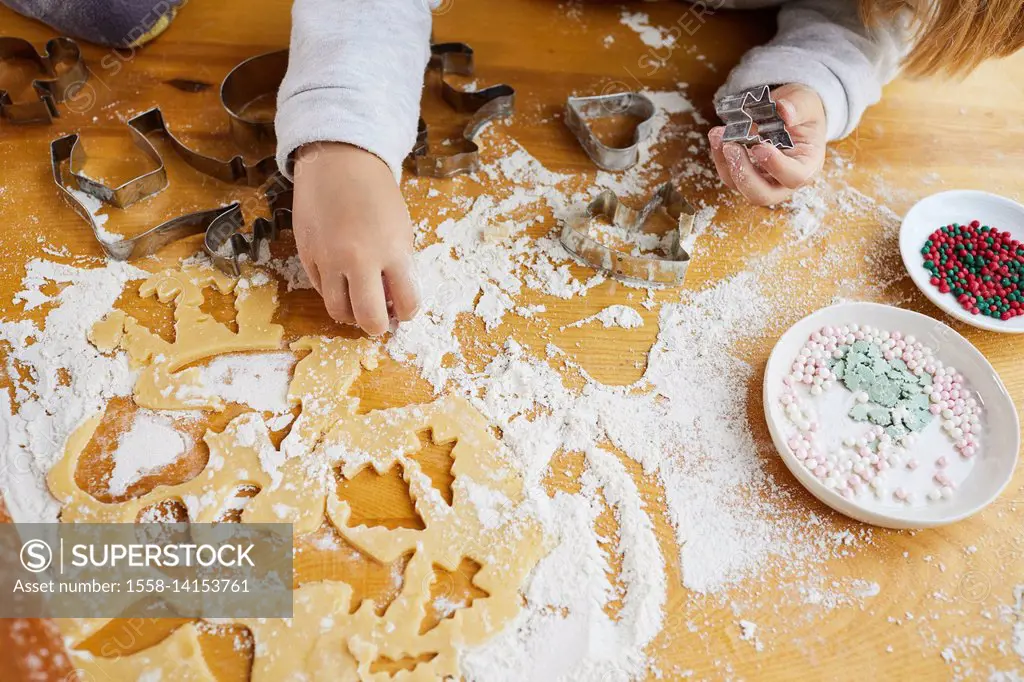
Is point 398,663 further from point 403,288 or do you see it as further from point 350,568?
point 403,288

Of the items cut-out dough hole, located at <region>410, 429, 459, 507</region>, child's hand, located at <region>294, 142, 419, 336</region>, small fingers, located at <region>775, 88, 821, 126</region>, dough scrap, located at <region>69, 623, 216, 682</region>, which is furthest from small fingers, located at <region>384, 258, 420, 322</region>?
small fingers, located at <region>775, 88, 821, 126</region>

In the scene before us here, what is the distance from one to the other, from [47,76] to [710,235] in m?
0.86

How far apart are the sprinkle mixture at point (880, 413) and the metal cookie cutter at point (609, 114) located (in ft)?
1.01

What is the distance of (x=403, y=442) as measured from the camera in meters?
0.68

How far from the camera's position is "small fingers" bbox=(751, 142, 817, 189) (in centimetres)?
79

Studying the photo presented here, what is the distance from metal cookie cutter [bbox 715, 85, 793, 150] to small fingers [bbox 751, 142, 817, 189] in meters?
0.01

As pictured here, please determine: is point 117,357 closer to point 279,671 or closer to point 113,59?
point 279,671

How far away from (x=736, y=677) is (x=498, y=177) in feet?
1.90

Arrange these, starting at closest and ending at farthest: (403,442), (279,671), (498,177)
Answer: (279,671) → (403,442) → (498,177)

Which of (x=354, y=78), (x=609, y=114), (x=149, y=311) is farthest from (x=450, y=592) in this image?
(x=609, y=114)

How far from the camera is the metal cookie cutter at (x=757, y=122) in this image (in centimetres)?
80

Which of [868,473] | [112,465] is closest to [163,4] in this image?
[112,465]

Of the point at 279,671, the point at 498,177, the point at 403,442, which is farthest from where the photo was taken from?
the point at 498,177

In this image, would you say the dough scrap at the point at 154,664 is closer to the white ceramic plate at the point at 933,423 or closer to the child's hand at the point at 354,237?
the child's hand at the point at 354,237
